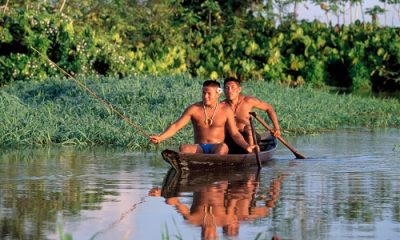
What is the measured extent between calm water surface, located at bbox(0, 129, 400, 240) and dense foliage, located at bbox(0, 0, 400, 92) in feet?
48.2

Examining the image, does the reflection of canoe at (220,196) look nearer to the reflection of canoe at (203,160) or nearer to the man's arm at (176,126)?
the reflection of canoe at (203,160)

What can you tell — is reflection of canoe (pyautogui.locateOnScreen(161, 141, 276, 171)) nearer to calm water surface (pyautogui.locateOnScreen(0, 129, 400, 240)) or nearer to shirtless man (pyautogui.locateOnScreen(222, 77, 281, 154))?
calm water surface (pyautogui.locateOnScreen(0, 129, 400, 240))

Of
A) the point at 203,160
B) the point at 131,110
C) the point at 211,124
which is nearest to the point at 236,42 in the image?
the point at 131,110

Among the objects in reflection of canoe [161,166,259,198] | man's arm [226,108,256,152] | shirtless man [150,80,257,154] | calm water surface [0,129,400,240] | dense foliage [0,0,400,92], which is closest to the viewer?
calm water surface [0,129,400,240]

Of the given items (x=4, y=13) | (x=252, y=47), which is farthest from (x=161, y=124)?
(x=252, y=47)

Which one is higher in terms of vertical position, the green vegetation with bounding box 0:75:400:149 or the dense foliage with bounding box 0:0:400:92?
the dense foliage with bounding box 0:0:400:92

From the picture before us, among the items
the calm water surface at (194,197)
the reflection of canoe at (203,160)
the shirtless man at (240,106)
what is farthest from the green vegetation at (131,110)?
the reflection of canoe at (203,160)

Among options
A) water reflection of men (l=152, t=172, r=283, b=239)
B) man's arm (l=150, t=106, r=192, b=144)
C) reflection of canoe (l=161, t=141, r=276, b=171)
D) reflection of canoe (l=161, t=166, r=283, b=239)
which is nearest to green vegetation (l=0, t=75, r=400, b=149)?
man's arm (l=150, t=106, r=192, b=144)

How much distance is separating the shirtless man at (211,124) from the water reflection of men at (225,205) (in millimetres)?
1134

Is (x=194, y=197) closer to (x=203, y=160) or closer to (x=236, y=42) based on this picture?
(x=203, y=160)

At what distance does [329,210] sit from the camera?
9.90m

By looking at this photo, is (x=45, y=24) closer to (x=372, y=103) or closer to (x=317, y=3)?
(x=372, y=103)

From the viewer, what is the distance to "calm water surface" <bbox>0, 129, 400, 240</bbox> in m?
8.73

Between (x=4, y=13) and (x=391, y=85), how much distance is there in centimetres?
1463
